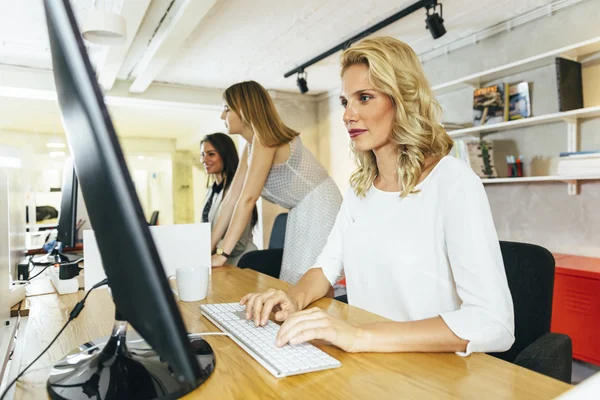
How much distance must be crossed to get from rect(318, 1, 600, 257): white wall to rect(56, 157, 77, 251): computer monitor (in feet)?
10.0

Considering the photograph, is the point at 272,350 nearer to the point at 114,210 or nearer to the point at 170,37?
the point at 114,210

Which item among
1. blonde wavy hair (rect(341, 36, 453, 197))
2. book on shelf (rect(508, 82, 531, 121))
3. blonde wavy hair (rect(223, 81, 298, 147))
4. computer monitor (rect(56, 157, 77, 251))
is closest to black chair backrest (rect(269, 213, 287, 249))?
blonde wavy hair (rect(223, 81, 298, 147))

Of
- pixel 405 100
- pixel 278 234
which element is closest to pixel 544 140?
pixel 278 234

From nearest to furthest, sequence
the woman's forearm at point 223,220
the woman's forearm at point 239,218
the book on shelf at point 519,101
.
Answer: the woman's forearm at point 239,218 < the woman's forearm at point 223,220 < the book on shelf at point 519,101

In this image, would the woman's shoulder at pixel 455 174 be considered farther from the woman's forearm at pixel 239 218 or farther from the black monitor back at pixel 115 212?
the woman's forearm at pixel 239 218

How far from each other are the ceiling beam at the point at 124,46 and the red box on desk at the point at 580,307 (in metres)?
3.17

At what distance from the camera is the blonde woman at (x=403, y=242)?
75 cm

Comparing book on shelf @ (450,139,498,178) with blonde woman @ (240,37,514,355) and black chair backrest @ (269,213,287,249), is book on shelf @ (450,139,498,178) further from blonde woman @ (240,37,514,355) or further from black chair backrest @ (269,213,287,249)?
blonde woman @ (240,37,514,355)

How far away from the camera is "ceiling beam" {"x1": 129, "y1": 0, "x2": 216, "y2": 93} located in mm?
2902

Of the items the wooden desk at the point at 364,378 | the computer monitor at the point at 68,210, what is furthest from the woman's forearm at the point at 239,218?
the wooden desk at the point at 364,378

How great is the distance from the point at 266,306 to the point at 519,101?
300 cm

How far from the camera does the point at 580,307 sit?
2393 mm

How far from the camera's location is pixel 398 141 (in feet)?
3.68

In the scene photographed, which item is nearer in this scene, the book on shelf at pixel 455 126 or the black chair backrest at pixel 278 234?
the black chair backrest at pixel 278 234
